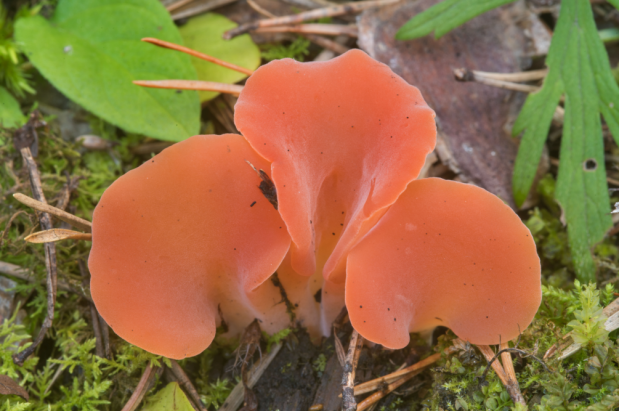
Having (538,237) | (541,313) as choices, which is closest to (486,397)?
(541,313)

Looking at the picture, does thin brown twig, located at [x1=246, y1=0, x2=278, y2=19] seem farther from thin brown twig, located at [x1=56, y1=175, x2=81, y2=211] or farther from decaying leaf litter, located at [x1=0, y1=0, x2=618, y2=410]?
thin brown twig, located at [x1=56, y1=175, x2=81, y2=211]

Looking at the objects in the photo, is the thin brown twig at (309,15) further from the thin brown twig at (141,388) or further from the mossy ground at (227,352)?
the thin brown twig at (141,388)

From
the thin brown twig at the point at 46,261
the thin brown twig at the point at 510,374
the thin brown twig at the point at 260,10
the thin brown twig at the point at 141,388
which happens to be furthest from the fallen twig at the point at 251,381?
the thin brown twig at the point at 260,10

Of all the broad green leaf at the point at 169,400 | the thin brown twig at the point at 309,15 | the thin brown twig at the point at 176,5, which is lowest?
the broad green leaf at the point at 169,400

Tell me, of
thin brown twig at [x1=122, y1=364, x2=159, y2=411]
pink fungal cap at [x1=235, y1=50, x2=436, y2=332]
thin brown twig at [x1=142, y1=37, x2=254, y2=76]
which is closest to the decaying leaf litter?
thin brown twig at [x1=122, y1=364, x2=159, y2=411]

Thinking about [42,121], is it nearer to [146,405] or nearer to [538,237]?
[146,405]
